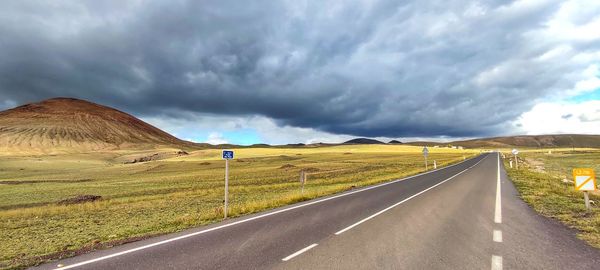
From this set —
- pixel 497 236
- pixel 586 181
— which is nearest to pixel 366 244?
pixel 497 236

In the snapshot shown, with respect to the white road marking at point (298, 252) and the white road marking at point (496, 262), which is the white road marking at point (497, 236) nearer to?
the white road marking at point (496, 262)

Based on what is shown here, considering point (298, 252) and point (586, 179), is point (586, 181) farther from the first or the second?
point (298, 252)

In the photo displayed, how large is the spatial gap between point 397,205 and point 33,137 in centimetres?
22380

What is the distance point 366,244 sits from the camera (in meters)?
8.71

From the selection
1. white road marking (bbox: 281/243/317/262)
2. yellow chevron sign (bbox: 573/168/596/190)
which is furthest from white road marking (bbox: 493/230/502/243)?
yellow chevron sign (bbox: 573/168/596/190)

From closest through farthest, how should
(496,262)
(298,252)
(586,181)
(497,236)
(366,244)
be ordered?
(496,262), (298,252), (366,244), (497,236), (586,181)

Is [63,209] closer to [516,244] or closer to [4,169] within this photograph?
[516,244]

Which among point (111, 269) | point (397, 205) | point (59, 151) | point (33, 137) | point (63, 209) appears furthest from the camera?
point (33, 137)

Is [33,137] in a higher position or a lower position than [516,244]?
higher

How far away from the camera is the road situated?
729cm

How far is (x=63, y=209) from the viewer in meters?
21.8

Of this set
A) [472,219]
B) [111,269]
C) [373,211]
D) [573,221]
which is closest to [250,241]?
[111,269]

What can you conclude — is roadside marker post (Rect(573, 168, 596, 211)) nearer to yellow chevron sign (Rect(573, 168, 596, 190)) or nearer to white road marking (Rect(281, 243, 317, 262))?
yellow chevron sign (Rect(573, 168, 596, 190))

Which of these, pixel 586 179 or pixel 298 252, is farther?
pixel 586 179
